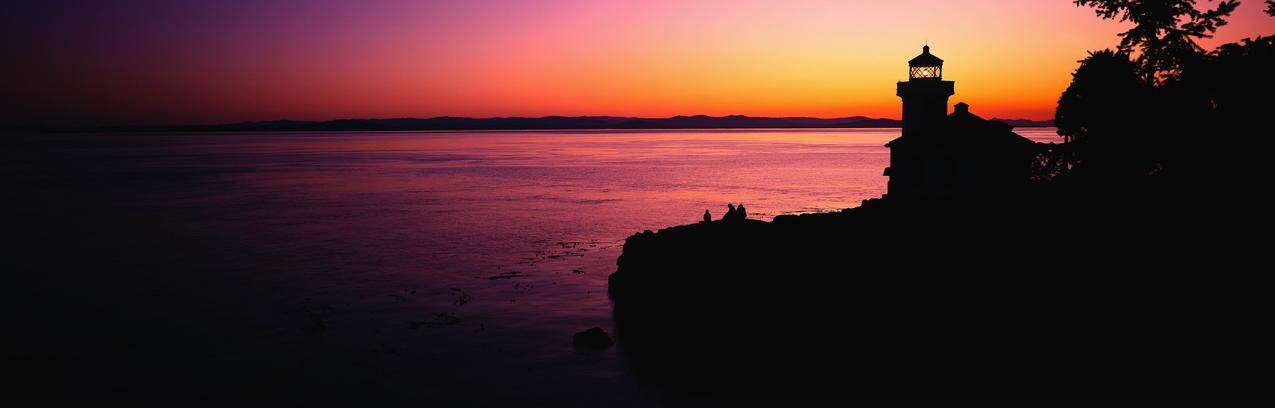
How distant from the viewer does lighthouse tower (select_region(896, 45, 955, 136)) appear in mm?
29406

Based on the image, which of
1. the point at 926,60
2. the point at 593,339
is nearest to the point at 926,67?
the point at 926,60

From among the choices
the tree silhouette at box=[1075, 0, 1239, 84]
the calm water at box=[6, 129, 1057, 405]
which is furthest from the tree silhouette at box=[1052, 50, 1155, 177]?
the calm water at box=[6, 129, 1057, 405]

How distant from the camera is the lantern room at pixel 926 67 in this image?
98.4 ft

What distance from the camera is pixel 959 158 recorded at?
2517 centimetres

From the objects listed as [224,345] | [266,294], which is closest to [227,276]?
[266,294]

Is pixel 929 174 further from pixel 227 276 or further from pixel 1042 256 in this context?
pixel 227 276

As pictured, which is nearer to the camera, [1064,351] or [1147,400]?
[1147,400]

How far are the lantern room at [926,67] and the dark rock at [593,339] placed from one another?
1974 cm

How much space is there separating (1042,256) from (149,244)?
99.1ft

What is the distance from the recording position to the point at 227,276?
2314cm

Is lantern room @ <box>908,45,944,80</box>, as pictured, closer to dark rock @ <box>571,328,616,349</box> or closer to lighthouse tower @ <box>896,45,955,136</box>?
lighthouse tower @ <box>896,45,955,136</box>

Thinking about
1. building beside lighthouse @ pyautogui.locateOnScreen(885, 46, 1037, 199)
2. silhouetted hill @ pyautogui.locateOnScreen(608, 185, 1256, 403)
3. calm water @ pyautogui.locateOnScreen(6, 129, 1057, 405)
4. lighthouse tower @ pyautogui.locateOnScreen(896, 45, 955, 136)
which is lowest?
calm water @ pyautogui.locateOnScreen(6, 129, 1057, 405)

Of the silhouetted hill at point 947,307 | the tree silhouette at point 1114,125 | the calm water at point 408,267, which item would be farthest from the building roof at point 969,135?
the calm water at point 408,267

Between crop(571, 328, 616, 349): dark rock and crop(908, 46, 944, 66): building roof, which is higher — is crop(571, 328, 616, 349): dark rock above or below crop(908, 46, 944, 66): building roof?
below
